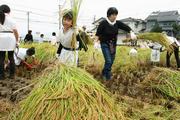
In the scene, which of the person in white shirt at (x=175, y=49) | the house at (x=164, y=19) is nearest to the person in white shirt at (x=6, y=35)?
the person in white shirt at (x=175, y=49)

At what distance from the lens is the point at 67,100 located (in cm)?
352

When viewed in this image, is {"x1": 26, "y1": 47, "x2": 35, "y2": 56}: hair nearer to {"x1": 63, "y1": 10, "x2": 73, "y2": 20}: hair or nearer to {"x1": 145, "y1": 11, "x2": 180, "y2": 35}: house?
{"x1": 63, "y1": 10, "x2": 73, "y2": 20}: hair

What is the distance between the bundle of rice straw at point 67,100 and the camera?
3.46m

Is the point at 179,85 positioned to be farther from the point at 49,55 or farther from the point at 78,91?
the point at 49,55

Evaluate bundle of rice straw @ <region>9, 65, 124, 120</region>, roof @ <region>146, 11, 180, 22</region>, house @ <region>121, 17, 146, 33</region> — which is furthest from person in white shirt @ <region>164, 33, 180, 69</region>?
roof @ <region>146, 11, 180, 22</region>

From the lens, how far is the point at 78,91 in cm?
358

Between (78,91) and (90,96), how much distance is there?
0.38ft

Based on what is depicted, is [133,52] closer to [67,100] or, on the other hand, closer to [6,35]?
[6,35]

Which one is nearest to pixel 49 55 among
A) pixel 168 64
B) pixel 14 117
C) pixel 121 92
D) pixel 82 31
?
pixel 168 64

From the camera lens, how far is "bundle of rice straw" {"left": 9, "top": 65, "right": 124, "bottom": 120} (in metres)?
3.46

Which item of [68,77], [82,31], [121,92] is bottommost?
[121,92]

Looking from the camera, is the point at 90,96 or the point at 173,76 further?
the point at 173,76

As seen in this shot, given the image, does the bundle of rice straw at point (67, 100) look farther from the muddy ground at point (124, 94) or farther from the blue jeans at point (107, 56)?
the blue jeans at point (107, 56)

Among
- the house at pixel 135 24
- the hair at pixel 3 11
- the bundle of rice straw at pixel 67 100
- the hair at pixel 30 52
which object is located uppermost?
the house at pixel 135 24
